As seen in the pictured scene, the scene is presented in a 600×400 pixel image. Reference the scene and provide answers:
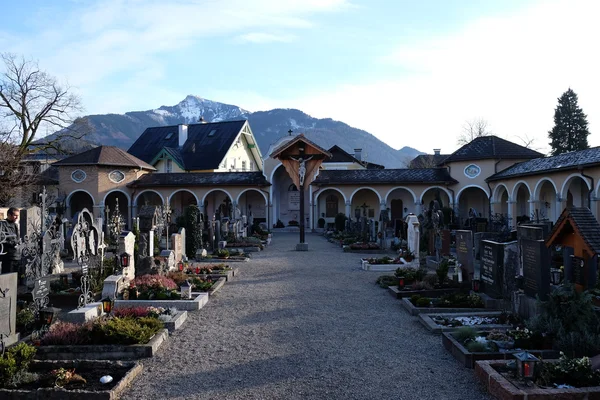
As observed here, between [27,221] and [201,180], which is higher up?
[201,180]

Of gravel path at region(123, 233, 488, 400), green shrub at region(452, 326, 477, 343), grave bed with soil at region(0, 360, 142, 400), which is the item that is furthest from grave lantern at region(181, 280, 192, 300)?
green shrub at region(452, 326, 477, 343)

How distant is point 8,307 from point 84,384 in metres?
2.30

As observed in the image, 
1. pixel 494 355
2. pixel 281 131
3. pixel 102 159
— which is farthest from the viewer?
pixel 281 131

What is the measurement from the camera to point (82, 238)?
11.4 meters

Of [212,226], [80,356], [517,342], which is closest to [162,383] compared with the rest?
[80,356]

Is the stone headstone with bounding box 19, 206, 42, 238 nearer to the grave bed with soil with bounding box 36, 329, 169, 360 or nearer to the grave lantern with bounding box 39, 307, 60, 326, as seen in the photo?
the grave lantern with bounding box 39, 307, 60, 326

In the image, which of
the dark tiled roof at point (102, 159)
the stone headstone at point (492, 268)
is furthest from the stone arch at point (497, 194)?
the dark tiled roof at point (102, 159)

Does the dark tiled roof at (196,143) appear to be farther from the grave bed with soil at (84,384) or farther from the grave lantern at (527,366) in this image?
the grave lantern at (527,366)

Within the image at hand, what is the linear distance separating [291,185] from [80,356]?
31.8 meters

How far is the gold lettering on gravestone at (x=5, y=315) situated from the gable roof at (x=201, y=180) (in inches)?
1054

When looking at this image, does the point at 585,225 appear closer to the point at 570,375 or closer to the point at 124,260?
the point at 570,375

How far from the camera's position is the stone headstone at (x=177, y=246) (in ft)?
50.5

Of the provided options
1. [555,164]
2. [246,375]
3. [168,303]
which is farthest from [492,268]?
[555,164]

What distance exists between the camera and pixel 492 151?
104 feet
